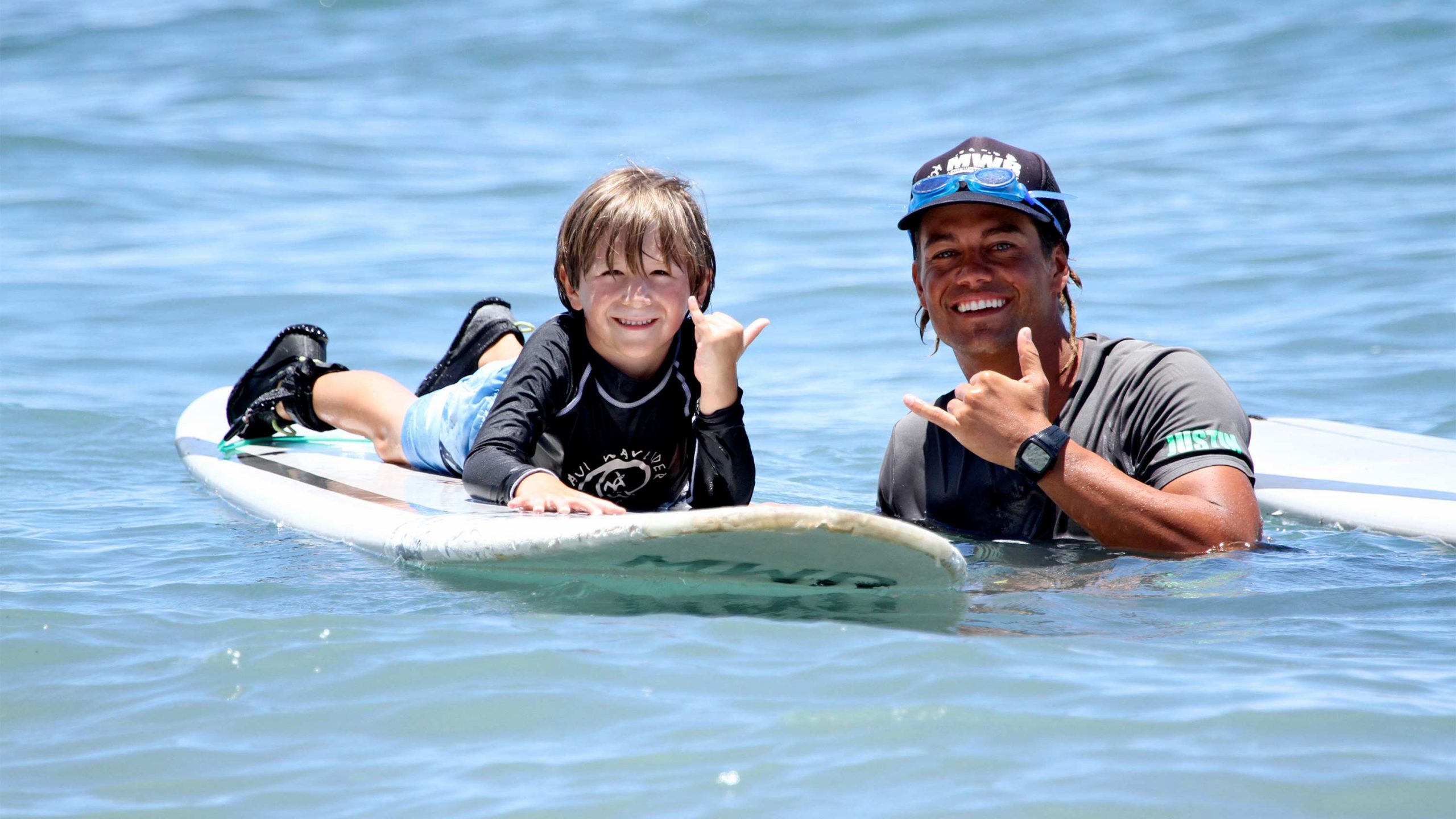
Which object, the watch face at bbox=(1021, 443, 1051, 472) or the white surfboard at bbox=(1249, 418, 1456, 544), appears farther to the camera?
the white surfboard at bbox=(1249, 418, 1456, 544)

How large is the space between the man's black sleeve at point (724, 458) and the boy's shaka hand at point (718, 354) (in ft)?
0.09

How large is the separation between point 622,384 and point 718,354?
1.39 ft

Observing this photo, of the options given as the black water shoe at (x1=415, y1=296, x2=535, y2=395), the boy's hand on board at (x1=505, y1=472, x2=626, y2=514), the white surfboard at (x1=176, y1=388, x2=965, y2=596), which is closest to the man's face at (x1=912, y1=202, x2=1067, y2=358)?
the white surfboard at (x1=176, y1=388, x2=965, y2=596)

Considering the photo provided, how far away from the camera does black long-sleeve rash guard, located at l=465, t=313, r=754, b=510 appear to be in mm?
3674

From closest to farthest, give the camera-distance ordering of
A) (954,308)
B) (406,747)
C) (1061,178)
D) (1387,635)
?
(406,747), (1387,635), (954,308), (1061,178)

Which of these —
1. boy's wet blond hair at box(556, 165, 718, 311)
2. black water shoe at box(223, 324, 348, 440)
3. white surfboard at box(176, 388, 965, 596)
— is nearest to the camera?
white surfboard at box(176, 388, 965, 596)

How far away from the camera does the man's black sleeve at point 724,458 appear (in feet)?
12.0

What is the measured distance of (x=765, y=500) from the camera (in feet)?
16.7

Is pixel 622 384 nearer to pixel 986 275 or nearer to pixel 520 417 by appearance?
pixel 520 417

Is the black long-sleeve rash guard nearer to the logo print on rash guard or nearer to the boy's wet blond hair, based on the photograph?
the logo print on rash guard

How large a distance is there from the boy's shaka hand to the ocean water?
72cm

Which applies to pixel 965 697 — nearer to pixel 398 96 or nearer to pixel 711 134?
pixel 711 134

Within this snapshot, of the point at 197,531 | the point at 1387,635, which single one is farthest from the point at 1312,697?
the point at 197,531

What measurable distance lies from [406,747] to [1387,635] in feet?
6.41
